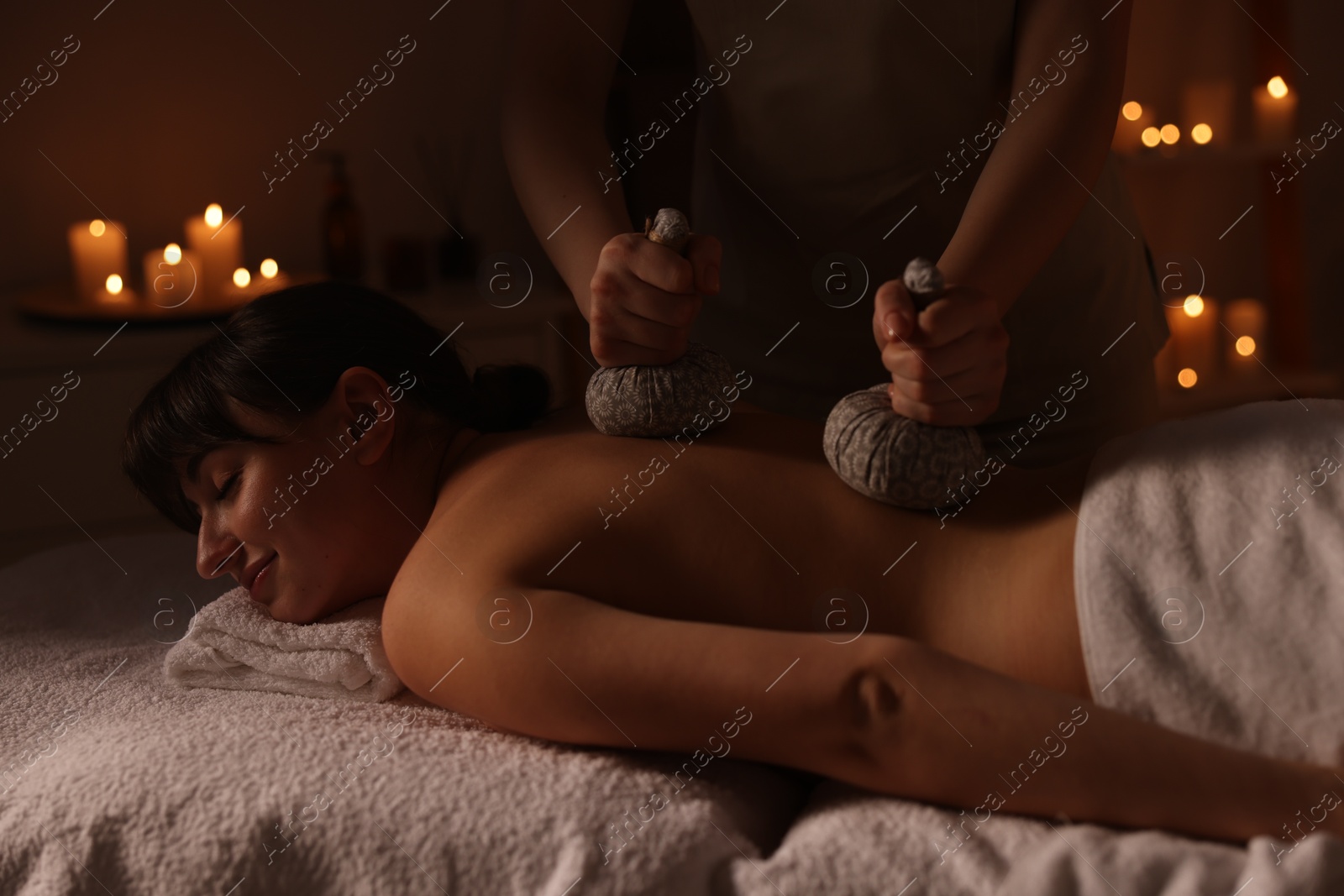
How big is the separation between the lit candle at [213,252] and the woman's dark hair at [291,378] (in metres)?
0.94

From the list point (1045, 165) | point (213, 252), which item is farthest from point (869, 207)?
point (213, 252)

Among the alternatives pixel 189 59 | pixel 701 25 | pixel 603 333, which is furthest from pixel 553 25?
pixel 189 59

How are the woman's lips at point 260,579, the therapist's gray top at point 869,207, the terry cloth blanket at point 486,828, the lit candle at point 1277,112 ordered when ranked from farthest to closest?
the lit candle at point 1277,112
the therapist's gray top at point 869,207
the woman's lips at point 260,579
the terry cloth blanket at point 486,828

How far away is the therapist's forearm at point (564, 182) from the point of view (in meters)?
1.04

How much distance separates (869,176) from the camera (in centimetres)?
121

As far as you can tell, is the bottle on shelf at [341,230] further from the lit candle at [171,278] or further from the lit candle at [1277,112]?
the lit candle at [1277,112]

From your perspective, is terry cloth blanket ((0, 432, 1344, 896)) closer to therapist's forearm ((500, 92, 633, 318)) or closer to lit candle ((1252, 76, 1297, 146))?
therapist's forearm ((500, 92, 633, 318))

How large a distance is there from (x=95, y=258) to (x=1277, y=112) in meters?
2.52

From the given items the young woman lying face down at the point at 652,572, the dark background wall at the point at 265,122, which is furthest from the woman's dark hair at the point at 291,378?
the dark background wall at the point at 265,122

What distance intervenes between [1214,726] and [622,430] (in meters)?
0.53

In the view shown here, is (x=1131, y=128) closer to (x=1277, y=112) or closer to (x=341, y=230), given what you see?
(x=1277, y=112)

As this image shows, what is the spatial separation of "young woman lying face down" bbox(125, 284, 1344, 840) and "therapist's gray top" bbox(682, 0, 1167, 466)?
17 centimetres

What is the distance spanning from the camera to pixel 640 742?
789 mm

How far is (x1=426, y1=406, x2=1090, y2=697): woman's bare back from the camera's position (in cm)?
85
